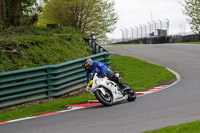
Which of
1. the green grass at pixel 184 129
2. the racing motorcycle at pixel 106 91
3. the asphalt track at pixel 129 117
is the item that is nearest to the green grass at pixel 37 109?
the asphalt track at pixel 129 117

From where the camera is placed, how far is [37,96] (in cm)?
1280

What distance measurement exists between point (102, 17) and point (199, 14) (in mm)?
15940

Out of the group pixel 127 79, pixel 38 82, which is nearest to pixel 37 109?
pixel 38 82

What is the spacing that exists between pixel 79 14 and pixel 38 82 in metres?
25.5

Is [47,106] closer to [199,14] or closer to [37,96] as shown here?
[37,96]

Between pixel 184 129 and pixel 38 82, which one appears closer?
pixel 184 129

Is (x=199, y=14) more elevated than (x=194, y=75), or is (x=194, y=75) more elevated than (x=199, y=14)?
(x=199, y=14)

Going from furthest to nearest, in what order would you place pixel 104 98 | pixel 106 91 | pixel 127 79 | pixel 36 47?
1. pixel 127 79
2. pixel 36 47
3. pixel 106 91
4. pixel 104 98

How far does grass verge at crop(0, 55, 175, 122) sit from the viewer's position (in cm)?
1089

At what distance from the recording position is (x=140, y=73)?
17.7 m

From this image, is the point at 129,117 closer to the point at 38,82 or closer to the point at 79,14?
the point at 38,82

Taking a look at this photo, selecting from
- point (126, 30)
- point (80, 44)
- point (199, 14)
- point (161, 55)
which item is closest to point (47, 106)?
point (80, 44)

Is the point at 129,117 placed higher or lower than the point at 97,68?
lower

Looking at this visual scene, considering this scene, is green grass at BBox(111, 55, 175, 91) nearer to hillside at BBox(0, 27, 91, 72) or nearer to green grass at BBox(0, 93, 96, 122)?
hillside at BBox(0, 27, 91, 72)
